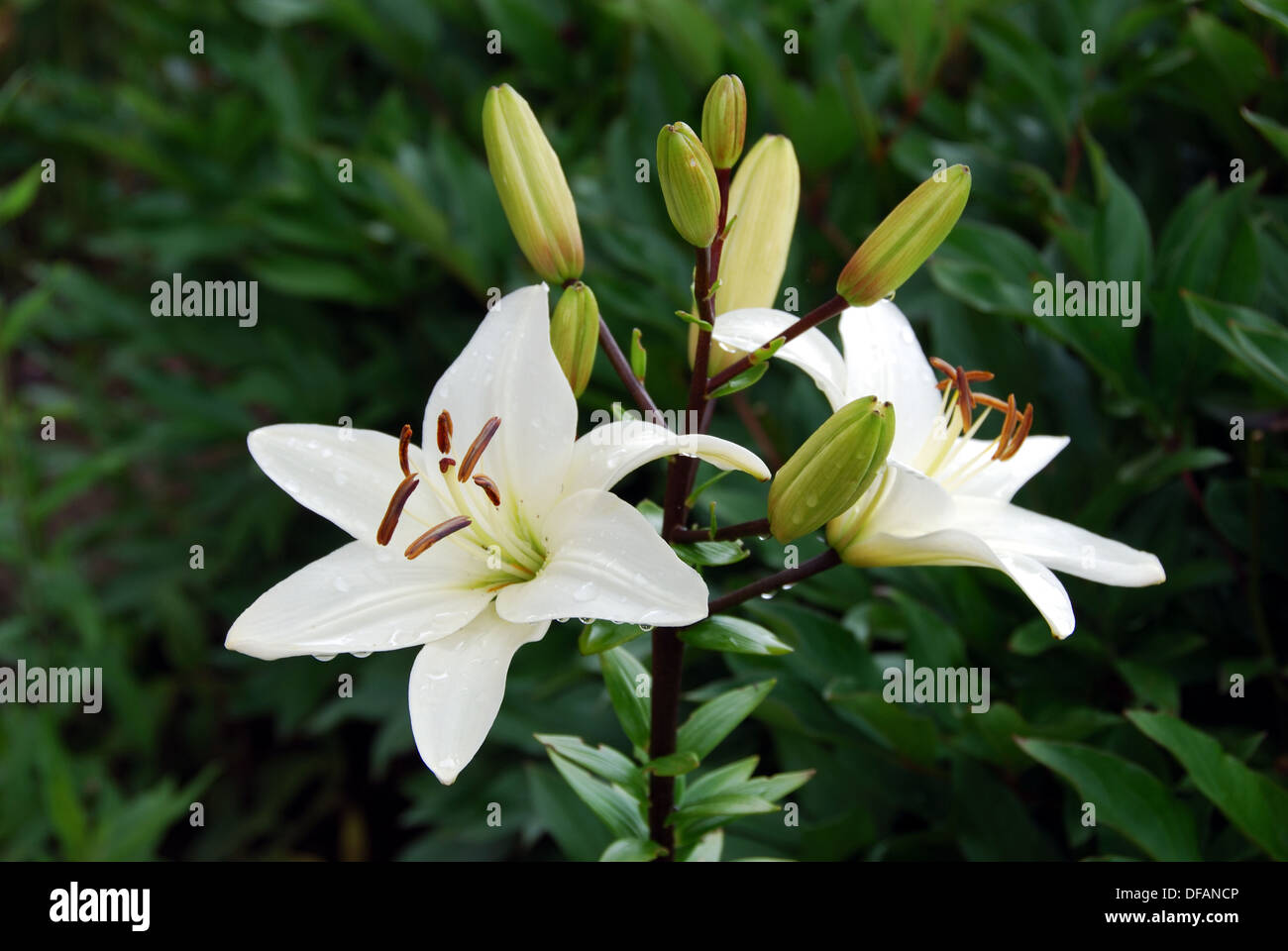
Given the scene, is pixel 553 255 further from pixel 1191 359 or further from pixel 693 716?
pixel 1191 359

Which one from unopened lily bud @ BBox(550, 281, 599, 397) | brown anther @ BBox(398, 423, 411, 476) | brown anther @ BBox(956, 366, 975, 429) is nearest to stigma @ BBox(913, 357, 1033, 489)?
brown anther @ BBox(956, 366, 975, 429)

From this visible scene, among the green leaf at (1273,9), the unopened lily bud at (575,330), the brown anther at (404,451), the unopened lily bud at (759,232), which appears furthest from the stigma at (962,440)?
the green leaf at (1273,9)

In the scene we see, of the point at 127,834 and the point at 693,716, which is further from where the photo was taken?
the point at 127,834

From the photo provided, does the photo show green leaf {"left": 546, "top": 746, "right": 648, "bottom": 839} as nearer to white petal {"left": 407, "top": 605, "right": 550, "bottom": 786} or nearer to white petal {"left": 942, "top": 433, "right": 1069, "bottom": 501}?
white petal {"left": 407, "top": 605, "right": 550, "bottom": 786}

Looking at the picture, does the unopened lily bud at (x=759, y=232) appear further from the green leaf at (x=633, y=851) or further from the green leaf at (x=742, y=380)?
the green leaf at (x=633, y=851)

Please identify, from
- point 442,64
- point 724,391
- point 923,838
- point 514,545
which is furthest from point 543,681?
point 442,64

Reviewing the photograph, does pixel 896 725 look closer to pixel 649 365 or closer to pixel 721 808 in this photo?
pixel 721 808

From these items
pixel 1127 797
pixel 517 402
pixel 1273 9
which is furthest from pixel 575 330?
pixel 1273 9
